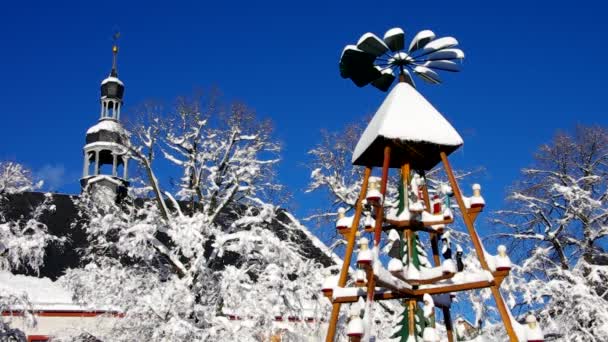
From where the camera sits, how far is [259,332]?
577 inches

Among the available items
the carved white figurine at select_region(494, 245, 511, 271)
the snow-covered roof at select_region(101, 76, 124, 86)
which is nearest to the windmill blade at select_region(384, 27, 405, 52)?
the carved white figurine at select_region(494, 245, 511, 271)

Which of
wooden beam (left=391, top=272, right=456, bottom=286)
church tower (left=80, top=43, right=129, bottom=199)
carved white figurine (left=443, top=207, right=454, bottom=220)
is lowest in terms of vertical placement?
wooden beam (left=391, top=272, right=456, bottom=286)

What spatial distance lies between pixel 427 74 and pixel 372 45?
0.92 m

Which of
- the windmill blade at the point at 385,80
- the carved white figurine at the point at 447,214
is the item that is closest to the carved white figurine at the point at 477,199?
the carved white figurine at the point at 447,214

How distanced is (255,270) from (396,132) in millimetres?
8911

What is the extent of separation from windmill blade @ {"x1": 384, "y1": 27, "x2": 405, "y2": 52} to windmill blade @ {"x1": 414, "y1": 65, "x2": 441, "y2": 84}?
0.43 metres

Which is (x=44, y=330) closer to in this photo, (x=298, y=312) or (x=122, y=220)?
(x=122, y=220)

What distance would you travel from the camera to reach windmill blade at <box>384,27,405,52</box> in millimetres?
8258

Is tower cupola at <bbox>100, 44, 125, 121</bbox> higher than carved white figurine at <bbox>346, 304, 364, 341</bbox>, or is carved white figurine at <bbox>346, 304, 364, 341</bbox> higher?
tower cupola at <bbox>100, 44, 125, 121</bbox>

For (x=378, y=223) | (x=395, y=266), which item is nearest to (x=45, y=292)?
(x=378, y=223)

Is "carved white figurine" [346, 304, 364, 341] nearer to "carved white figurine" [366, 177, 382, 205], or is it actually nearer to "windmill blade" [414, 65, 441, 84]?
"carved white figurine" [366, 177, 382, 205]

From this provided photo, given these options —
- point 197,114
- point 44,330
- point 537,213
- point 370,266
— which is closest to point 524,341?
point 370,266

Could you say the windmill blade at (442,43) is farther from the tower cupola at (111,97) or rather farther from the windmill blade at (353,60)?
the tower cupola at (111,97)

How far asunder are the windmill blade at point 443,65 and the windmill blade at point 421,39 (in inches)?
11.8
